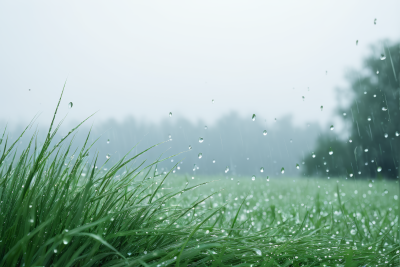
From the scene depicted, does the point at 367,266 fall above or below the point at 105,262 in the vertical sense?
below

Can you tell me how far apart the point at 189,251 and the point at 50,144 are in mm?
721

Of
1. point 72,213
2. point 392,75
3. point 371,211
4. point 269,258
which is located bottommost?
point 371,211

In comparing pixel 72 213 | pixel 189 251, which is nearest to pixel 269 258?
pixel 189 251

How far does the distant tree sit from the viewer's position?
425 inches

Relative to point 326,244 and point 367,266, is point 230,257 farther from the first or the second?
point 367,266

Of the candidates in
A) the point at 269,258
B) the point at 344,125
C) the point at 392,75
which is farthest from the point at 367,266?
the point at 392,75

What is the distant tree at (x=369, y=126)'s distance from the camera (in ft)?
35.4

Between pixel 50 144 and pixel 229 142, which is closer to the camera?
pixel 50 144

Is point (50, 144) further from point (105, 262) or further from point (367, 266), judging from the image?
point (367, 266)

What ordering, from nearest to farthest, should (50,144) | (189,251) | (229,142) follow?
1. (189,251)
2. (50,144)
3. (229,142)

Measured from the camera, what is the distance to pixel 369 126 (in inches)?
442

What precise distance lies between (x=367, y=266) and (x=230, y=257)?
0.63 meters

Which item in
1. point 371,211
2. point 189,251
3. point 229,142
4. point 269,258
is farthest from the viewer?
point 229,142

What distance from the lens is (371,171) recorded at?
41.1 ft
